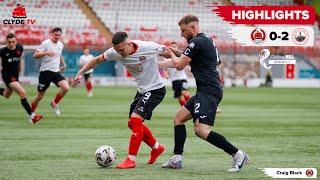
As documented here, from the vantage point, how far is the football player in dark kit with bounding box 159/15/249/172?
1014 cm

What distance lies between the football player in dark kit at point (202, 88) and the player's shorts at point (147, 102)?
0.62 metres

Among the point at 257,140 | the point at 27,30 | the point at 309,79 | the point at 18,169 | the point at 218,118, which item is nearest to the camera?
the point at 18,169

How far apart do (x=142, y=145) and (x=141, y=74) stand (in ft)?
8.98

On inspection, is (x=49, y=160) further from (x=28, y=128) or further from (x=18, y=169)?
(x=28, y=128)

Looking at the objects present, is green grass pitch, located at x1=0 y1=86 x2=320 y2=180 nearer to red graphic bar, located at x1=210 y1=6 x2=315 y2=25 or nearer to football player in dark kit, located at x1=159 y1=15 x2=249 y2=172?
football player in dark kit, located at x1=159 y1=15 x2=249 y2=172

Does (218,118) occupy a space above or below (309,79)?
above

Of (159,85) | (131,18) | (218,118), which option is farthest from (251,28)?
(131,18)

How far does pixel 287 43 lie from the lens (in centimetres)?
1259

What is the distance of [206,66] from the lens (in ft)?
34.1

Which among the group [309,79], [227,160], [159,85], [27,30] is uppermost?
[159,85]

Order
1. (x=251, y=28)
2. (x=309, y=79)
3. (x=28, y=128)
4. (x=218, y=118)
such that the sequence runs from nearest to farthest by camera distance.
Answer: (x=251, y=28), (x=28, y=128), (x=218, y=118), (x=309, y=79)

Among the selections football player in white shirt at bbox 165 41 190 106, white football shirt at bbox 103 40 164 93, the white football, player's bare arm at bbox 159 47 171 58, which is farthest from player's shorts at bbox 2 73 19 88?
the white football

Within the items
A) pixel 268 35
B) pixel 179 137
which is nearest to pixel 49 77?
pixel 268 35

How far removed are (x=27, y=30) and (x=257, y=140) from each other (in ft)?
115
